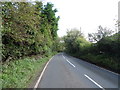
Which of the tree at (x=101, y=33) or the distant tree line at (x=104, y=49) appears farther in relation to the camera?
the tree at (x=101, y=33)

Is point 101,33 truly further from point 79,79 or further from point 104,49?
point 79,79

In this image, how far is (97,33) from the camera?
3456cm

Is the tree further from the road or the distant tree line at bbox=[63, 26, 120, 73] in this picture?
the road

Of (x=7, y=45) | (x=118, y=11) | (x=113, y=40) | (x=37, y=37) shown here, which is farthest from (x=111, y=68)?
(x=7, y=45)

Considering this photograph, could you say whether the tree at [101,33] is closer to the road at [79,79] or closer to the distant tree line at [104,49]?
the distant tree line at [104,49]

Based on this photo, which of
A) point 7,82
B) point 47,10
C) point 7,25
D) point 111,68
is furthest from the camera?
point 47,10

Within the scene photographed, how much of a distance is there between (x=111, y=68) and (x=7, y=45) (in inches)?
420

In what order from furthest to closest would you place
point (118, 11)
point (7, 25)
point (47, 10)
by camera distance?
point (47, 10) < point (118, 11) < point (7, 25)

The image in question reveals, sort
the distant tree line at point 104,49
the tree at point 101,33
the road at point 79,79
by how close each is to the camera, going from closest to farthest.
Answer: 1. the road at point 79,79
2. the distant tree line at point 104,49
3. the tree at point 101,33

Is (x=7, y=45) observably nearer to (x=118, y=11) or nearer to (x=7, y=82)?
(x=7, y=82)

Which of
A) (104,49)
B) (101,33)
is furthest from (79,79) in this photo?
(101,33)

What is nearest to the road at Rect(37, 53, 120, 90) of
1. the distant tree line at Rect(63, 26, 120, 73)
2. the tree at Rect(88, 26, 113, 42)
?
the distant tree line at Rect(63, 26, 120, 73)

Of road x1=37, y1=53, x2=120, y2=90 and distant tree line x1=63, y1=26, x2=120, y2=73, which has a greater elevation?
distant tree line x1=63, y1=26, x2=120, y2=73

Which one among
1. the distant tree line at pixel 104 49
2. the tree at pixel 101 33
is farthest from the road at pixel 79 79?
the tree at pixel 101 33
